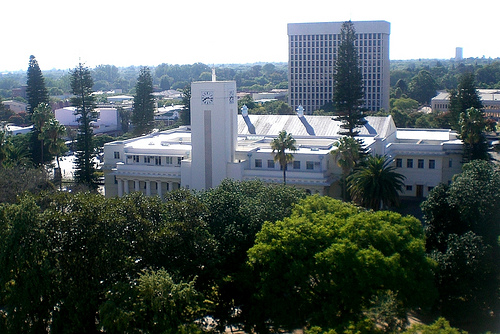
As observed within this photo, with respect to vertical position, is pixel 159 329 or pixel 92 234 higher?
pixel 92 234

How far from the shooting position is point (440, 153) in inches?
1699

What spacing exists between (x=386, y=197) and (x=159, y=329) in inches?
689

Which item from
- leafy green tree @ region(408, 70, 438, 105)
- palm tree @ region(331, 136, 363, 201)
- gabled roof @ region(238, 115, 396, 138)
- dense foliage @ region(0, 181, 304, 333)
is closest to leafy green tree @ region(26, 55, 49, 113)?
gabled roof @ region(238, 115, 396, 138)

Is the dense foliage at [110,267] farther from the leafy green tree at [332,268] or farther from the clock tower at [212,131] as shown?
the clock tower at [212,131]

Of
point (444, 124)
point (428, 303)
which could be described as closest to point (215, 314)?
point (428, 303)

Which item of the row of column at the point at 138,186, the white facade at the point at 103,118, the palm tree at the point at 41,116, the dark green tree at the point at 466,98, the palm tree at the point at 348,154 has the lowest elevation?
the row of column at the point at 138,186

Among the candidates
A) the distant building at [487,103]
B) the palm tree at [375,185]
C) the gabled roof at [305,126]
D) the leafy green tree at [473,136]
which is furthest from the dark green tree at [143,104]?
the distant building at [487,103]

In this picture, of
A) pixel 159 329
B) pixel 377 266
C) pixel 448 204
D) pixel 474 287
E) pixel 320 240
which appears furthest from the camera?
pixel 448 204

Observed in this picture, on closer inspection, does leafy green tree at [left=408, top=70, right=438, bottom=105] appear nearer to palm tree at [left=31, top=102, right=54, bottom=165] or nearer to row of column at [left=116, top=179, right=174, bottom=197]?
palm tree at [left=31, top=102, right=54, bottom=165]

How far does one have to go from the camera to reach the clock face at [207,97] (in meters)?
39.3

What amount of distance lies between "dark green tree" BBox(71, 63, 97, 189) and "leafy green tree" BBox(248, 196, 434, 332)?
90.0 ft

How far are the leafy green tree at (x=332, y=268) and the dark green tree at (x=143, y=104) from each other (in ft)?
139

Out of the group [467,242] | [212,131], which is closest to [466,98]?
Result: [212,131]

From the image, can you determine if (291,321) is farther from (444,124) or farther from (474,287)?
(444,124)
